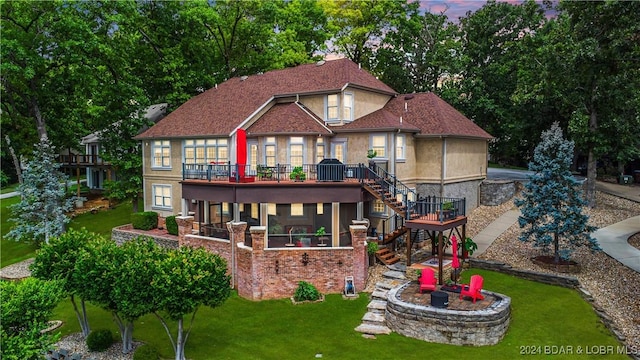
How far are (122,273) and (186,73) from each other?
25.7 metres

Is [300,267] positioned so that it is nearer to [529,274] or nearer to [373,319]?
[373,319]

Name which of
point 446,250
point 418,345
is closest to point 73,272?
point 418,345

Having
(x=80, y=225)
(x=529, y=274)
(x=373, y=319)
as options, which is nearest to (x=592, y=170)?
(x=529, y=274)

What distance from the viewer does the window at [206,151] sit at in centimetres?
2930

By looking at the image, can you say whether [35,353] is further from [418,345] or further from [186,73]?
[186,73]

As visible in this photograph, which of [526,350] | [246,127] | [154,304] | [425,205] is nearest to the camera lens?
[154,304]

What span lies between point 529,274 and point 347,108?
48.4 feet

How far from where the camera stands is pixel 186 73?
36750mm

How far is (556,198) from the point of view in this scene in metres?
22.4

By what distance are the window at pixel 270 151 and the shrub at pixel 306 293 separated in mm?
8714

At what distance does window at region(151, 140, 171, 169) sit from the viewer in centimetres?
3200

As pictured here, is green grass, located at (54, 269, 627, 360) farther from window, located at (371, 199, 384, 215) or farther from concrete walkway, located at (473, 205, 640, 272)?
window, located at (371, 199, 384, 215)

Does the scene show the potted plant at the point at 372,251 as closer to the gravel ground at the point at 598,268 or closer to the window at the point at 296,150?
the gravel ground at the point at 598,268

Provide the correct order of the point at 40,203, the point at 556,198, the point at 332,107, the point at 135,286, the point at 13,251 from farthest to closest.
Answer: the point at 13,251 → the point at 40,203 → the point at 332,107 → the point at 556,198 → the point at 135,286
